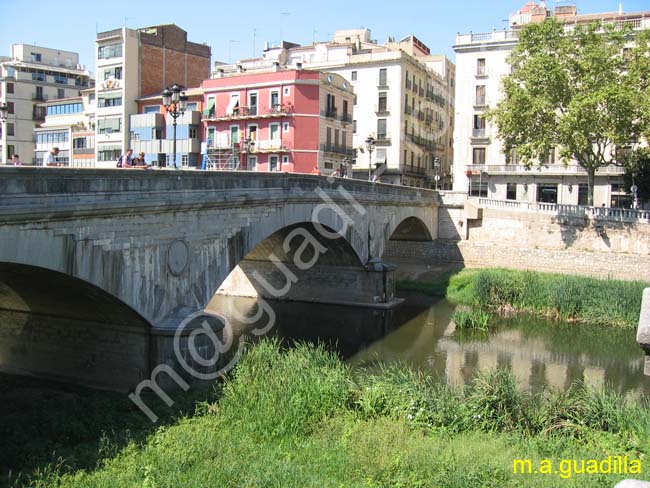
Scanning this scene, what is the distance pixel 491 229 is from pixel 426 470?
95.7 ft

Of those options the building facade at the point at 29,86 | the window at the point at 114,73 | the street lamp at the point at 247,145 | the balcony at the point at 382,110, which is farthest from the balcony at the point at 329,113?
the building facade at the point at 29,86

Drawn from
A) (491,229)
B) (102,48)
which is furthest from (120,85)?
(491,229)

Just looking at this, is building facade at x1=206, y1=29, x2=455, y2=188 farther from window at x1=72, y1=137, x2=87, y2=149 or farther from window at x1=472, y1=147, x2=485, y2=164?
window at x1=72, y1=137, x2=87, y2=149

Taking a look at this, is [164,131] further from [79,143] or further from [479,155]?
[479,155]

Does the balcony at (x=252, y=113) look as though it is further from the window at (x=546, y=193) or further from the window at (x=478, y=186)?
the window at (x=546, y=193)

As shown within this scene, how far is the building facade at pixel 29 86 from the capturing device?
168 ft

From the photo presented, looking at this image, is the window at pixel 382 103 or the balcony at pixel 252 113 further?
the window at pixel 382 103

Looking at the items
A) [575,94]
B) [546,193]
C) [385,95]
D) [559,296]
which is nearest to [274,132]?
[385,95]

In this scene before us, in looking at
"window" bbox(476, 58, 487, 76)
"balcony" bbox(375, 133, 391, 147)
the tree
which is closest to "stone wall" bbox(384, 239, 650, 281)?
the tree

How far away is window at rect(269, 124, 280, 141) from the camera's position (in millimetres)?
42438

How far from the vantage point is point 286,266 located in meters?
30.5

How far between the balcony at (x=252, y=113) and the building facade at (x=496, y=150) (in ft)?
43.4

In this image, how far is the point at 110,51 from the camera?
45.3 metres

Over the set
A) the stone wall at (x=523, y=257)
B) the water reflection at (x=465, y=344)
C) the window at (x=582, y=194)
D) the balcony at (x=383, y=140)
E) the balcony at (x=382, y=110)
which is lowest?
the water reflection at (x=465, y=344)
